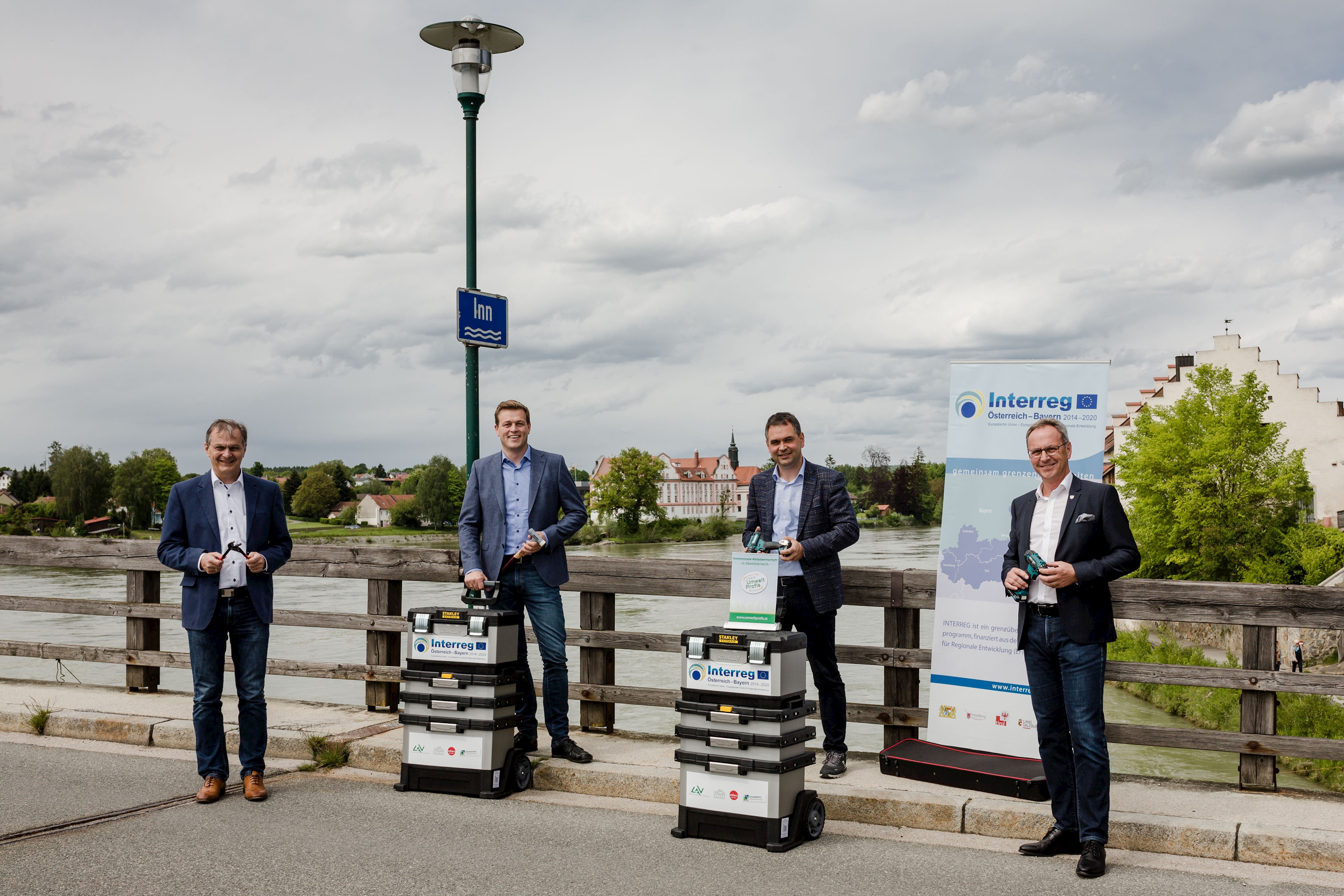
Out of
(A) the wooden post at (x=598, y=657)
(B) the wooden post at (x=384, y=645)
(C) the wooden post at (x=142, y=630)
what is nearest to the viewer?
(A) the wooden post at (x=598, y=657)

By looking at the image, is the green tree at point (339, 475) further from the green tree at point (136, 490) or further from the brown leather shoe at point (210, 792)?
the brown leather shoe at point (210, 792)

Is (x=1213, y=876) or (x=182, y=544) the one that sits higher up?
(x=182, y=544)

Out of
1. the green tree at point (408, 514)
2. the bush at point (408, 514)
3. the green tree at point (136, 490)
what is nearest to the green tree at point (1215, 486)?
the green tree at point (408, 514)

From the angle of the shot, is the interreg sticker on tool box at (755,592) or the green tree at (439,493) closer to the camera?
the interreg sticker on tool box at (755,592)

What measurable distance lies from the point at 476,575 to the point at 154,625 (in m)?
3.56

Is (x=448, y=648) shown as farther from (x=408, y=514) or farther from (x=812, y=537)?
(x=408, y=514)

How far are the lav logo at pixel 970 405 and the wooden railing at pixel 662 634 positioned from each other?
89cm

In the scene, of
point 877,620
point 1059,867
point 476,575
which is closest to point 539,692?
point 476,575

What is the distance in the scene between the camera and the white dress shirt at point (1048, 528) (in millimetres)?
4637

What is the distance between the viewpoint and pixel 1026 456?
18.9 feet

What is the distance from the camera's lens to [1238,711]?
2445 cm

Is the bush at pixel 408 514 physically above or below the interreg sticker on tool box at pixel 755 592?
below

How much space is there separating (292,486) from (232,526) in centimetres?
11049

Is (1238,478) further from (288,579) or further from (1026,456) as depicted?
(1026,456)
